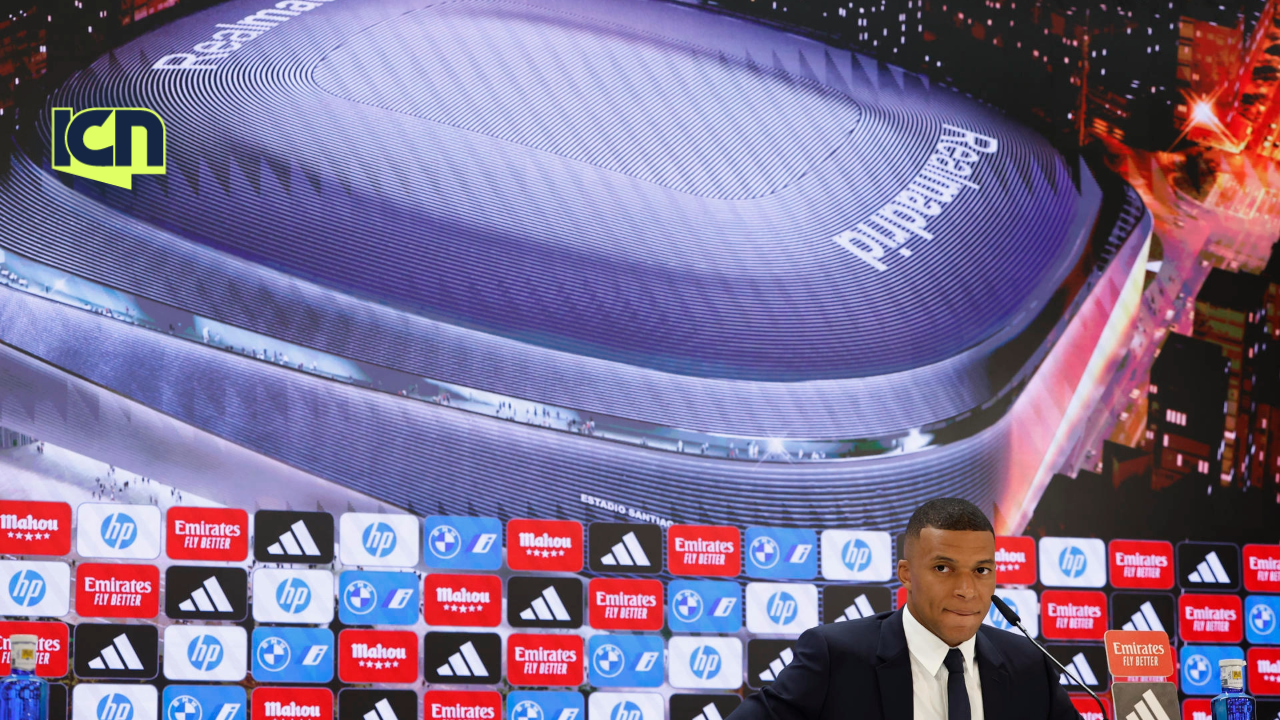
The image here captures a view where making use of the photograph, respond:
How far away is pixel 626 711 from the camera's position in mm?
3816

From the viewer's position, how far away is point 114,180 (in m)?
3.84

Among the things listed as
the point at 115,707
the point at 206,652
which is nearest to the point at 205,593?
the point at 206,652

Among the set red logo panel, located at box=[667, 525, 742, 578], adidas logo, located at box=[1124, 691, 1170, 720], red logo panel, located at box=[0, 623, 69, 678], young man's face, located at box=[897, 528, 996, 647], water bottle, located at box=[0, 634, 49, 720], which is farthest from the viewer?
red logo panel, located at box=[667, 525, 742, 578]

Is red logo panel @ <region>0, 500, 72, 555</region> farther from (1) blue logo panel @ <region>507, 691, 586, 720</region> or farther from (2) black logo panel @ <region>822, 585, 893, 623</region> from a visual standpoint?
(2) black logo panel @ <region>822, 585, 893, 623</region>

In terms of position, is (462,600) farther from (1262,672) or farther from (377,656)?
(1262,672)

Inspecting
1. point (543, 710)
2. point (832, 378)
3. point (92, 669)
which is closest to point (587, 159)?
point (832, 378)

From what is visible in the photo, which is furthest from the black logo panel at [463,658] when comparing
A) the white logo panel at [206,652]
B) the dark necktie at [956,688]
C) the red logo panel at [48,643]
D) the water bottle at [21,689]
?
the dark necktie at [956,688]

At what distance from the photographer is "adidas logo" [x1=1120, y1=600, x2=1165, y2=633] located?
13.6 ft

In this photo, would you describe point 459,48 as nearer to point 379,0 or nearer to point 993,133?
point 379,0

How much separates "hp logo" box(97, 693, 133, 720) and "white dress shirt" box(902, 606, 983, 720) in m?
2.81

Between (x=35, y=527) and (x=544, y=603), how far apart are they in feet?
5.16

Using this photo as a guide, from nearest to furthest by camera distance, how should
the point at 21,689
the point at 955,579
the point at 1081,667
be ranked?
1. the point at 955,579
2. the point at 21,689
3. the point at 1081,667

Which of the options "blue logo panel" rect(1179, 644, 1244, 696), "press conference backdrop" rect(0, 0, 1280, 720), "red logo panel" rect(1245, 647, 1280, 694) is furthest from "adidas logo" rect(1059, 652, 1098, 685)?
"red logo panel" rect(1245, 647, 1280, 694)

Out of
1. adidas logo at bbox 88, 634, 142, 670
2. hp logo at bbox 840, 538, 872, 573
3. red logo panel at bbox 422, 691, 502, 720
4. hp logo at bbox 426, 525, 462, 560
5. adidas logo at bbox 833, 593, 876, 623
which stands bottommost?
red logo panel at bbox 422, 691, 502, 720
